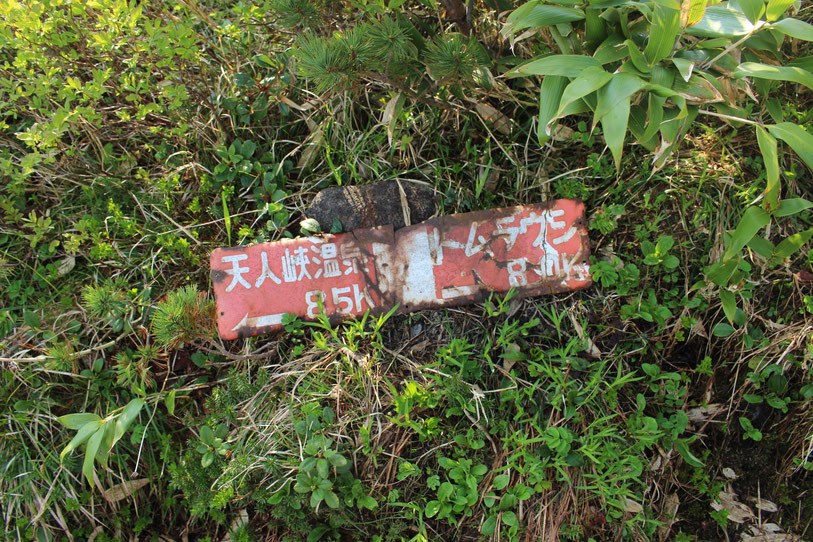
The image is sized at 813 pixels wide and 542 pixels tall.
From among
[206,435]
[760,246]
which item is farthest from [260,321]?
[760,246]

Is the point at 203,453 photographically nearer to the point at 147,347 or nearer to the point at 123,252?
the point at 147,347

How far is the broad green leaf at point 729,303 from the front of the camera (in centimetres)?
204

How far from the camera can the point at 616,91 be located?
1503 millimetres

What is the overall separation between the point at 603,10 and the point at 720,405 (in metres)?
1.62

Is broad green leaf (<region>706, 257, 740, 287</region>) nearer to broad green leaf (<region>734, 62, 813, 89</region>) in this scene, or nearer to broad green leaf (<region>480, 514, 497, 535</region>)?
broad green leaf (<region>734, 62, 813, 89</region>)

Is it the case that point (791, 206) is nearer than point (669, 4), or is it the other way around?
point (669, 4)

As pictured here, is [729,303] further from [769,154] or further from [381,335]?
[381,335]

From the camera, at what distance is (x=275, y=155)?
2621mm

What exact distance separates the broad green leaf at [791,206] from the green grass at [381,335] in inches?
5.7

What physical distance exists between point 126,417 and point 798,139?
94.6 inches

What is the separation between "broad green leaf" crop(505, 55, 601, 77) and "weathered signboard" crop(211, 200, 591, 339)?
0.70 meters

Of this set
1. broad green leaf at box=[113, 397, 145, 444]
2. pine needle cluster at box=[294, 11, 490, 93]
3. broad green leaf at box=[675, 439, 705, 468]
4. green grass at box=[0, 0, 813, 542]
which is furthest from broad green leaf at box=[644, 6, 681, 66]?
broad green leaf at box=[113, 397, 145, 444]

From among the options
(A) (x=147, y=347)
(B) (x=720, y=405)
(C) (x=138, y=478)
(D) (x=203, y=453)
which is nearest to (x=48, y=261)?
(A) (x=147, y=347)

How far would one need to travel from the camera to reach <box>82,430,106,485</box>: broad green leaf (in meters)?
1.88
